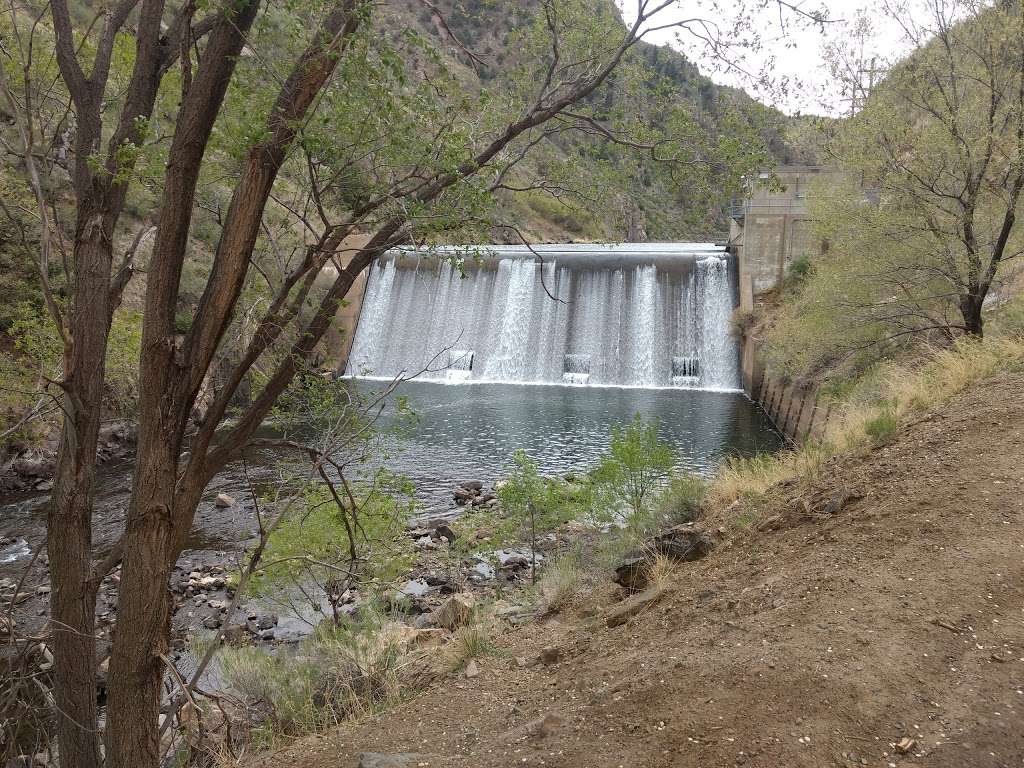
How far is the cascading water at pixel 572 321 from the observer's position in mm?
23750

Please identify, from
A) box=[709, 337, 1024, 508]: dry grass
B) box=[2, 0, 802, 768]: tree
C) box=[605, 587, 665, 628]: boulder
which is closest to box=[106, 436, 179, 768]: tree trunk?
box=[2, 0, 802, 768]: tree

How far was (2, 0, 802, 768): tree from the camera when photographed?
3.24 metres

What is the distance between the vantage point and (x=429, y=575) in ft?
32.9

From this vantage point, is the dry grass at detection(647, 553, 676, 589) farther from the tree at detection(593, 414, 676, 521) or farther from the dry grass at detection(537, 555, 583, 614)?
the tree at detection(593, 414, 676, 521)

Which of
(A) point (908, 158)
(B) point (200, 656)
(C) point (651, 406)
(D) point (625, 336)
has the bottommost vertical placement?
(B) point (200, 656)

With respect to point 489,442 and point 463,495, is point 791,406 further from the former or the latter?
point 463,495

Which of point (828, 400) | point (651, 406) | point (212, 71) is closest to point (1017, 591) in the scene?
point (212, 71)

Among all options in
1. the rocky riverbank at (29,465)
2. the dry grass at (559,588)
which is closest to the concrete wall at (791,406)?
the dry grass at (559,588)

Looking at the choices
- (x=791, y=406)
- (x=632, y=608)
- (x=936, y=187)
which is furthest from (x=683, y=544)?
(x=791, y=406)

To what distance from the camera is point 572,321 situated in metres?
24.9

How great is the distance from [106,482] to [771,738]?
46.9ft

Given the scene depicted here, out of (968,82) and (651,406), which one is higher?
(968,82)

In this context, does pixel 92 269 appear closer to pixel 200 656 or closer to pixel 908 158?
pixel 200 656

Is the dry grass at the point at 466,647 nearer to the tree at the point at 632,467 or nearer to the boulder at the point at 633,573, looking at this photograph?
the boulder at the point at 633,573
